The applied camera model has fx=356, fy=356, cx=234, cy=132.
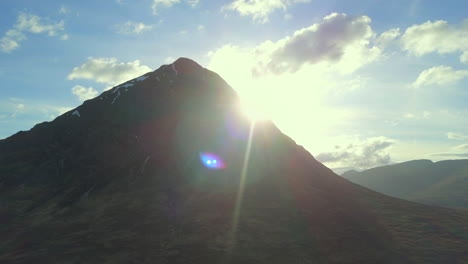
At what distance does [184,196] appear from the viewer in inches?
4759

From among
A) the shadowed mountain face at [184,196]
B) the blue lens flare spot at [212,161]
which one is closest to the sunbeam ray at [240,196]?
the shadowed mountain face at [184,196]

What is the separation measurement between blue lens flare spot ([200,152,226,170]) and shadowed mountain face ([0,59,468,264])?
6.74ft

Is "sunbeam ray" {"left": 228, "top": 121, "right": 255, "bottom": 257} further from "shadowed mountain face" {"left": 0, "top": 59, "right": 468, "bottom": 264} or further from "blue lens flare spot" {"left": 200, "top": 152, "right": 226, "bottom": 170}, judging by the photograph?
"blue lens flare spot" {"left": 200, "top": 152, "right": 226, "bottom": 170}

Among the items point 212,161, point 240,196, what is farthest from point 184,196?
point 212,161

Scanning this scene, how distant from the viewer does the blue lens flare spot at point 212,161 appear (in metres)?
142

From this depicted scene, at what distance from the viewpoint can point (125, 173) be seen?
460ft

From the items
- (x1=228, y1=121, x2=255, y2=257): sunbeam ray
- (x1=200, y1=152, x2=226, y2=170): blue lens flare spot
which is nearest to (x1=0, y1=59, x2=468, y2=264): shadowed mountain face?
(x1=228, y1=121, x2=255, y2=257): sunbeam ray

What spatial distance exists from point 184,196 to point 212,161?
1103 inches

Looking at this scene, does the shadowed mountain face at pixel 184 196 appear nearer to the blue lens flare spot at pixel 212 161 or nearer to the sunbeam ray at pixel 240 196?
the sunbeam ray at pixel 240 196

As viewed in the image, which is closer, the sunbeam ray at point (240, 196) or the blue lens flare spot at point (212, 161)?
the sunbeam ray at point (240, 196)

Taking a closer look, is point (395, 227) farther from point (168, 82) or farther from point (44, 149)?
point (44, 149)

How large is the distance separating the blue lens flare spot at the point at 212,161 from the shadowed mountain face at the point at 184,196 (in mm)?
2054

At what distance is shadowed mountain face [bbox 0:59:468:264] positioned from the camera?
81688 millimetres

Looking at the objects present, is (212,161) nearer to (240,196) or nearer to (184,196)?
(184,196)
